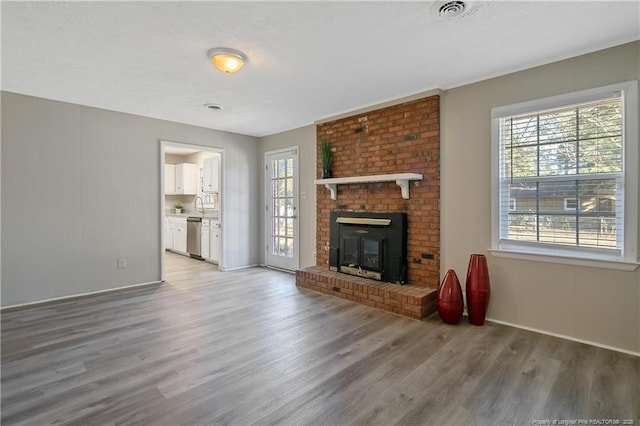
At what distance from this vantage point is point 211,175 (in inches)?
275

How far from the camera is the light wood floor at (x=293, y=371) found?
6.07 ft

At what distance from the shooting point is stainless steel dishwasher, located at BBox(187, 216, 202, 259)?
23.0 feet

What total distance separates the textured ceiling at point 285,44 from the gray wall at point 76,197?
42cm

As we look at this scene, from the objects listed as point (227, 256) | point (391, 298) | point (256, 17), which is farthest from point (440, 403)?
point (227, 256)

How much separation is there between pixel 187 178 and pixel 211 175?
1.37m

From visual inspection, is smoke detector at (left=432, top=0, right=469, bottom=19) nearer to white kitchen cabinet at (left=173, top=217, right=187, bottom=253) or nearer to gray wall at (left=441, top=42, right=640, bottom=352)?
gray wall at (left=441, top=42, right=640, bottom=352)

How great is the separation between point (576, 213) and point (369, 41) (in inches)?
90.9

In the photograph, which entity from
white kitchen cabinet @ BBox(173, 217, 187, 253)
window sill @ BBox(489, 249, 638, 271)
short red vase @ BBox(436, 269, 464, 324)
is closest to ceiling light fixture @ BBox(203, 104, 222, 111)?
short red vase @ BBox(436, 269, 464, 324)

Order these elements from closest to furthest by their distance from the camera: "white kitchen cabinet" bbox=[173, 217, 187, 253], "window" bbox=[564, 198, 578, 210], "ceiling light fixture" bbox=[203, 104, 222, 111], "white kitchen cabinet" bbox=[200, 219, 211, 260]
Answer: "window" bbox=[564, 198, 578, 210] → "ceiling light fixture" bbox=[203, 104, 222, 111] → "white kitchen cabinet" bbox=[200, 219, 211, 260] → "white kitchen cabinet" bbox=[173, 217, 187, 253]

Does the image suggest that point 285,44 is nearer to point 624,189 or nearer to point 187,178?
point 624,189

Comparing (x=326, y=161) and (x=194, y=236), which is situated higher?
(x=326, y=161)

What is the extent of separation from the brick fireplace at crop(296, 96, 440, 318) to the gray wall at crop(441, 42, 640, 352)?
0.17m

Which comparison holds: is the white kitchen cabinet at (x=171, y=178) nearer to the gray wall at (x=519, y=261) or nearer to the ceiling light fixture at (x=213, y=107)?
the ceiling light fixture at (x=213, y=107)

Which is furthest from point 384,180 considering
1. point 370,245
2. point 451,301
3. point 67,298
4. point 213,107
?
point 67,298
